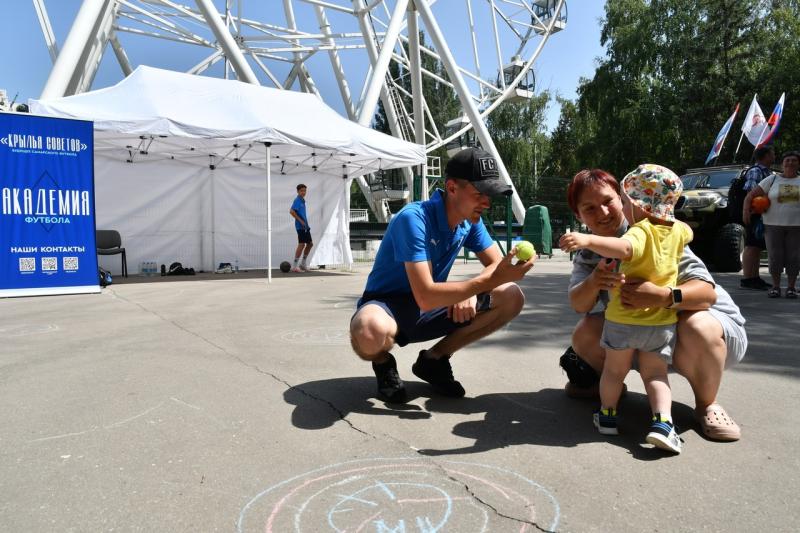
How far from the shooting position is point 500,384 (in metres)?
3.56

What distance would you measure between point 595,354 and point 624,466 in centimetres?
74

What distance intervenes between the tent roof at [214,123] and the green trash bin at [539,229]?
6.61 meters

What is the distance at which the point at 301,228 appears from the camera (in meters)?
12.9

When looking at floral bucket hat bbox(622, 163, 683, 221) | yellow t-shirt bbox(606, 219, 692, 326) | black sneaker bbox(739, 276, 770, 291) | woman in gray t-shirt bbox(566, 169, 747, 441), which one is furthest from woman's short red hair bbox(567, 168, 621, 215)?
black sneaker bbox(739, 276, 770, 291)

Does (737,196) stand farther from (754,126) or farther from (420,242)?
(420,242)

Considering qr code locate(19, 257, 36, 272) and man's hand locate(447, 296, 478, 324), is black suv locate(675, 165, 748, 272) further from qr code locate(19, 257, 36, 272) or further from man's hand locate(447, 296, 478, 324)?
qr code locate(19, 257, 36, 272)

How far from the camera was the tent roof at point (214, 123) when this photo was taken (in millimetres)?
9266

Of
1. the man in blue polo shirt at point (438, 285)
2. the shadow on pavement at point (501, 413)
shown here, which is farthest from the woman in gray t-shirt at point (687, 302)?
the man in blue polo shirt at point (438, 285)

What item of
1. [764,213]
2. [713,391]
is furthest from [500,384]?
[764,213]

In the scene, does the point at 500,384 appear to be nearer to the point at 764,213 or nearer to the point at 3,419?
the point at 3,419

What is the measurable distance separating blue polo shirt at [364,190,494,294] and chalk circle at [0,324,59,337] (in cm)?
385

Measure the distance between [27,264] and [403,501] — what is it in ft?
26.8

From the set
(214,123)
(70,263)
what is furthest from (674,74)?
(70,263)

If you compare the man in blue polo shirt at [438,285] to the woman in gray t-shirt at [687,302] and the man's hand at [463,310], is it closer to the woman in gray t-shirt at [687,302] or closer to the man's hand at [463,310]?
the man's hand at [463,310]
